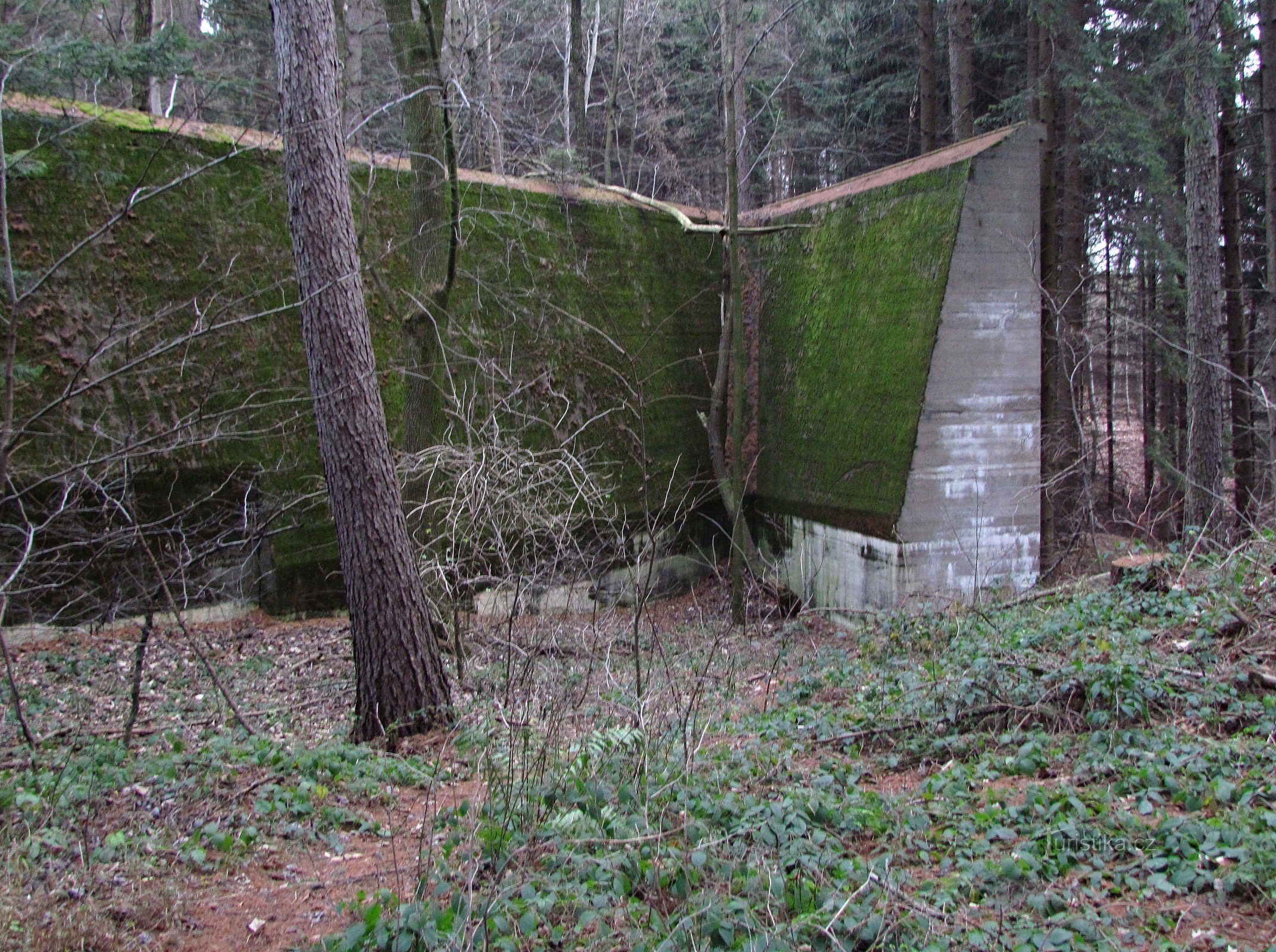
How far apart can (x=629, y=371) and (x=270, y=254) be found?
15.5ft

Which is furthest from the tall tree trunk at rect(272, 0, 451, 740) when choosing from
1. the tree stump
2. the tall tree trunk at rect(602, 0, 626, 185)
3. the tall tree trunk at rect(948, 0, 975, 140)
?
the tall tree trunk at rect(948, 0, 975, 140)

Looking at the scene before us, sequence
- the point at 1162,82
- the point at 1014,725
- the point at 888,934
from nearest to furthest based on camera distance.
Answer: the point at 888,934 < the point at 1014,725 < the point at 1162,82

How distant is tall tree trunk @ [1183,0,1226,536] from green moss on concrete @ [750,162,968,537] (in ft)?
9.62

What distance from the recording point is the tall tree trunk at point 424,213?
26.0 ft

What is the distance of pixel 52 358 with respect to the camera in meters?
8.32

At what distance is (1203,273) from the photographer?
32.9 feet

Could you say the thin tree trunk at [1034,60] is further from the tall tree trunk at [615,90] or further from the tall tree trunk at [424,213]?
the tall tree trunk at [424,213]

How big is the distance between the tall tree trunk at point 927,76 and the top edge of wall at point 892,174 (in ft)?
10.3

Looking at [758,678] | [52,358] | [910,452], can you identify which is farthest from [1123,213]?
[52,358]

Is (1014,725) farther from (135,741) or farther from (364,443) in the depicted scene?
(135,741)

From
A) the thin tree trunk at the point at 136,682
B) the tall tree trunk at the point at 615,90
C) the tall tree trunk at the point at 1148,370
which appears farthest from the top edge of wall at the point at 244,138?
the tall tree trunk at the point at 1148,370

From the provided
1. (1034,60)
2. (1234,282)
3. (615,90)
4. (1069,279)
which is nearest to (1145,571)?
(1234,282)

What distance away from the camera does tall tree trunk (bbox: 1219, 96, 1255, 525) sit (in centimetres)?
1249

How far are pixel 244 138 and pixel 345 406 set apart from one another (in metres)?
5.96
